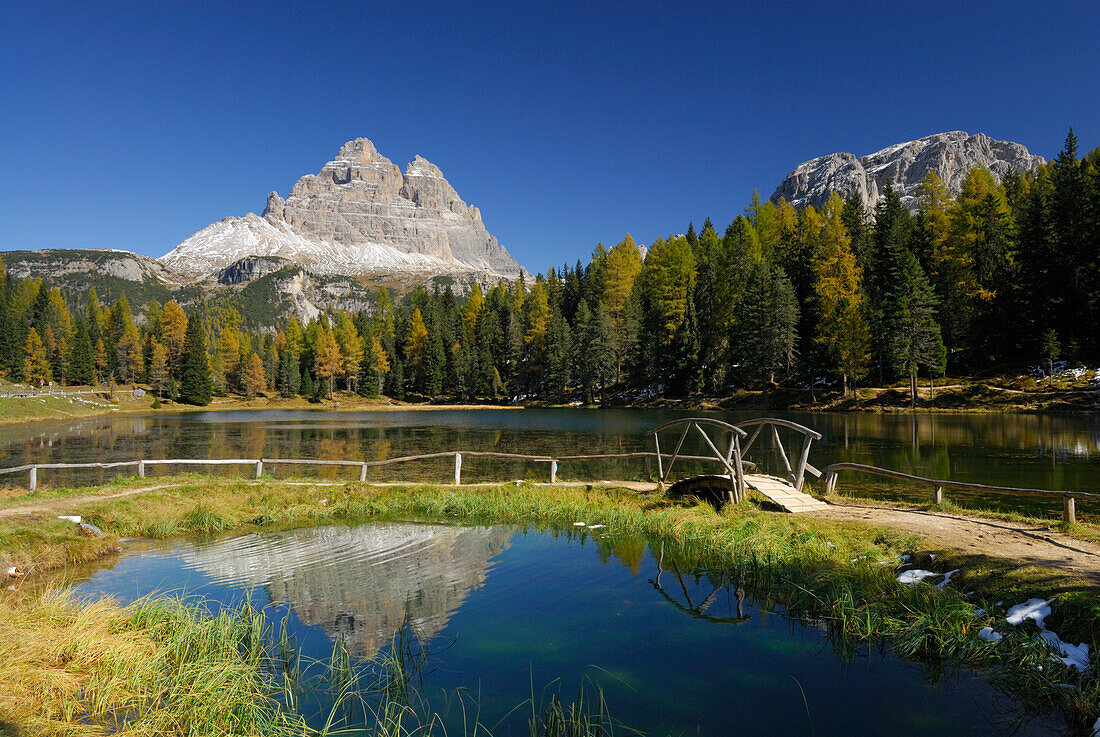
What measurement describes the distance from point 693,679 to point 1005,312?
58349 millimetres

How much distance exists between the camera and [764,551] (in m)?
11.5

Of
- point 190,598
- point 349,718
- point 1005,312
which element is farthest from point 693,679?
point 1005,312

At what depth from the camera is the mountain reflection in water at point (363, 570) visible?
909 cm

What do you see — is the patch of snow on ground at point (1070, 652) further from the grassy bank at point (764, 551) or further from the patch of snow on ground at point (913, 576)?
the patch of snow on ground at point (913, 576)

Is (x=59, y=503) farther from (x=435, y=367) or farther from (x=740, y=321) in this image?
(x=435, y=367)

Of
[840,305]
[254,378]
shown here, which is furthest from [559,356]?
[254,378]

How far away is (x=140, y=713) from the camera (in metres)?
5.68

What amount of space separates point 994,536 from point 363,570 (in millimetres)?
12250

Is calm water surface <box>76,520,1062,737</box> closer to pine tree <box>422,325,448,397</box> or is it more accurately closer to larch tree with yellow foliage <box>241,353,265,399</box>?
pine tree <box>422,325,448,397</box>

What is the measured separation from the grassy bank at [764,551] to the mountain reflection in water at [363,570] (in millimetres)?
1875

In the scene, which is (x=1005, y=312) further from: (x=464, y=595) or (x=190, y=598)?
(x=190, y=598)

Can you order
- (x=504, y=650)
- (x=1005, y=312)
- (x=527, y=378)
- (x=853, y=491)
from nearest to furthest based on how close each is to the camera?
(x=504, y=650)
(x=853, y=491)
(x=1005, y=312)
(x=527, y=378)

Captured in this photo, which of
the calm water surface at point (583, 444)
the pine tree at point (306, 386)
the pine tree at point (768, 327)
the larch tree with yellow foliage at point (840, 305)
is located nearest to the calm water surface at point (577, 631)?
the calm water surface at point (583, 444)

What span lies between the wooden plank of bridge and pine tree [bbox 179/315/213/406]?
3914 inches
